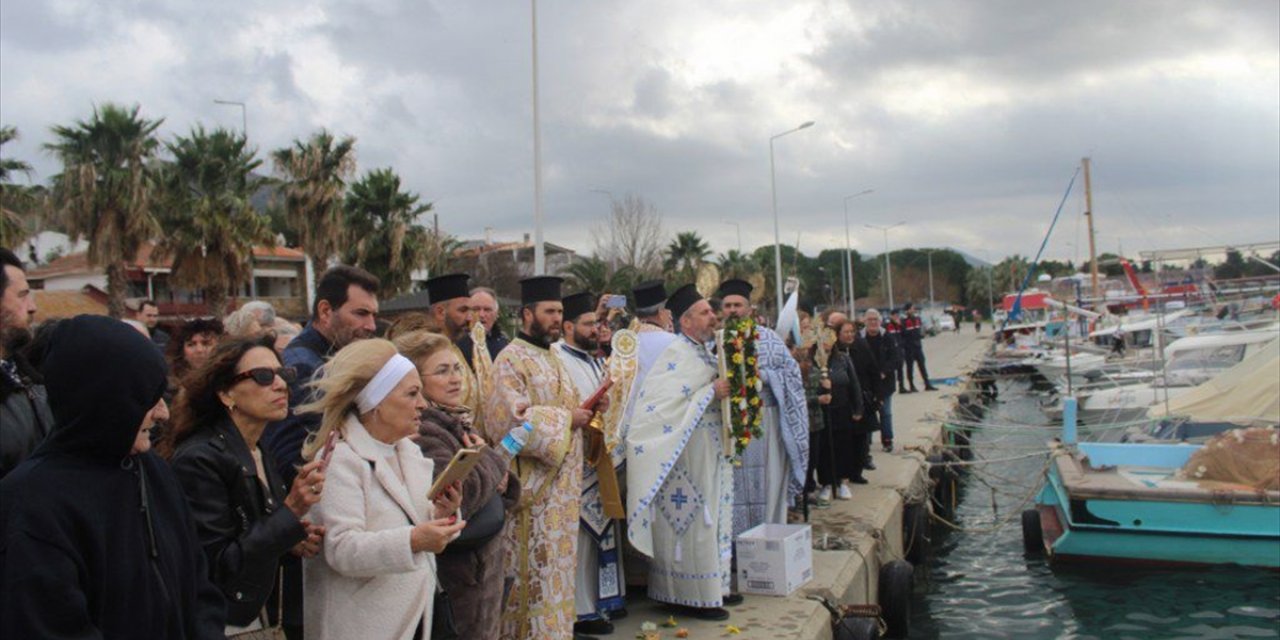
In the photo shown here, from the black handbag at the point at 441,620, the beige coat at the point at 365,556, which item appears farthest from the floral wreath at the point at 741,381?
the beige coat at the point at 365,556

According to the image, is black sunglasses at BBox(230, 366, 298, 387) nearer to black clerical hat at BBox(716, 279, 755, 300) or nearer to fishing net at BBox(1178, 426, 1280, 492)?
black clerical hat at BBox(716, 279, 755, 300)

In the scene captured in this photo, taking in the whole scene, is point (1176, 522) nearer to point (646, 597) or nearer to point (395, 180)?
point (646, 597)

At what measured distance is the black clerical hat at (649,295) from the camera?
8062mm

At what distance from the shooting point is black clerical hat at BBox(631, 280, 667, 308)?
806cm

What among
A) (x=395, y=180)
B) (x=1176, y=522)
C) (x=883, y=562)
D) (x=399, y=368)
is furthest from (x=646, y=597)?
(x=395, y=180)

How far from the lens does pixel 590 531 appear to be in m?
6.38

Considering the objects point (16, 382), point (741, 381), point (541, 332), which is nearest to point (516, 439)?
point (541, 332)

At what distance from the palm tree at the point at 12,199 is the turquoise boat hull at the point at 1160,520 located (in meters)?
20.6

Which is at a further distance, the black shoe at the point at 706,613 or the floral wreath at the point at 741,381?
the floral wreath at the point at 741,381

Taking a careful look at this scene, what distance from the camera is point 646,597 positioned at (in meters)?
7.14

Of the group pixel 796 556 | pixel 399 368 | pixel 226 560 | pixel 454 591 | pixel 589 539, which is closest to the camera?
pixel 226 560

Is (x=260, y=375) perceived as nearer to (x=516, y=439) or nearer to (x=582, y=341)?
(x=516, y=439)

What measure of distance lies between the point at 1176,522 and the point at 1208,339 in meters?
11.7

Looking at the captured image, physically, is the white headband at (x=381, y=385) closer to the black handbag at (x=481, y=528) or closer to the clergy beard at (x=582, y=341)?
the black handbag at (x=481, y=528)
